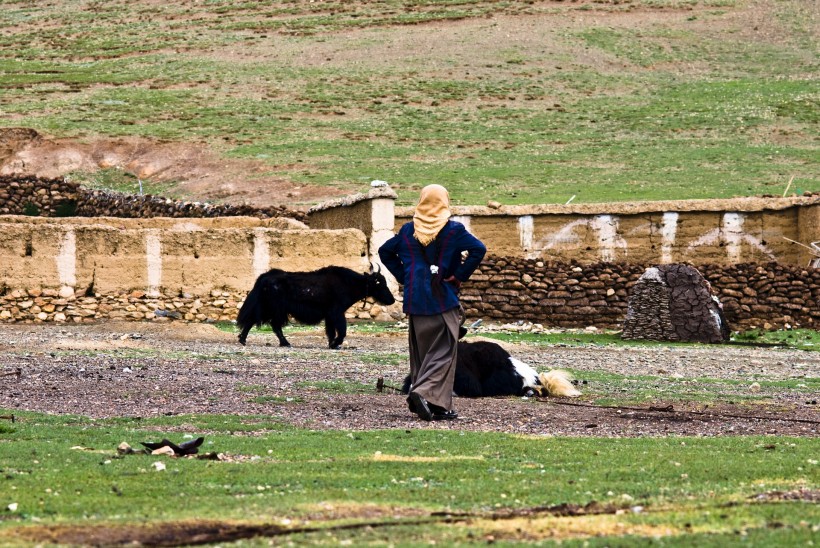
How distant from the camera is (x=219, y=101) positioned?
59.4 meters

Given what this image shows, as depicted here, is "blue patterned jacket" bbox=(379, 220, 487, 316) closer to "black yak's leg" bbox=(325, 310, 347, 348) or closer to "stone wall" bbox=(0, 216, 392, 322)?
"black yak's leg" bbox=(325, 310, 347, 348)

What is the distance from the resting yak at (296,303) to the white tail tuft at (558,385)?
23.3ft

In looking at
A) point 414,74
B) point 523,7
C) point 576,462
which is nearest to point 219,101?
point 414,74

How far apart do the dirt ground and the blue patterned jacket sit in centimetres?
99

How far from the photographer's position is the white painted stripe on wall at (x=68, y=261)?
25000 mm

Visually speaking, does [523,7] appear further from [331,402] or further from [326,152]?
[331,402]

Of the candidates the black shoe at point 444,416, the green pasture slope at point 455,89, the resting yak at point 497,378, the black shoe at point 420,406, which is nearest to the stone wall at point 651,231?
the green pasture slope at point 455,89

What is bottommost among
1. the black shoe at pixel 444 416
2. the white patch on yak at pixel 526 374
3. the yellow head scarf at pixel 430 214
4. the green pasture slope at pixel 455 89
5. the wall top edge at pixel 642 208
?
the black shoe at pixel 444 416

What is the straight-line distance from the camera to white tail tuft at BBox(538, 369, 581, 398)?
13836mm

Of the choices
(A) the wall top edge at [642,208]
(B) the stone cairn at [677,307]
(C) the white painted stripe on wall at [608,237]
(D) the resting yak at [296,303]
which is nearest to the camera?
(D) the resting yak at [296,303]

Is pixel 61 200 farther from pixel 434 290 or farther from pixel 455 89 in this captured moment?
pixel 434 290

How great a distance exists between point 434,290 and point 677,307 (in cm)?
1362

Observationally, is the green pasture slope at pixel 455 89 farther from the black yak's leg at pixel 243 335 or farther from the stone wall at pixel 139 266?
the black yak's leg at pixel 243 335

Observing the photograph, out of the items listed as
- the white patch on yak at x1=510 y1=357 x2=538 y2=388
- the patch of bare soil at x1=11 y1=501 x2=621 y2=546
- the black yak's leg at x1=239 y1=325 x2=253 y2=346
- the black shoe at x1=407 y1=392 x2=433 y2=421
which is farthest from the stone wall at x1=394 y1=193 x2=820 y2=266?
the patch of bare soil at x1=11 y1=501 x2=621 y2=546
